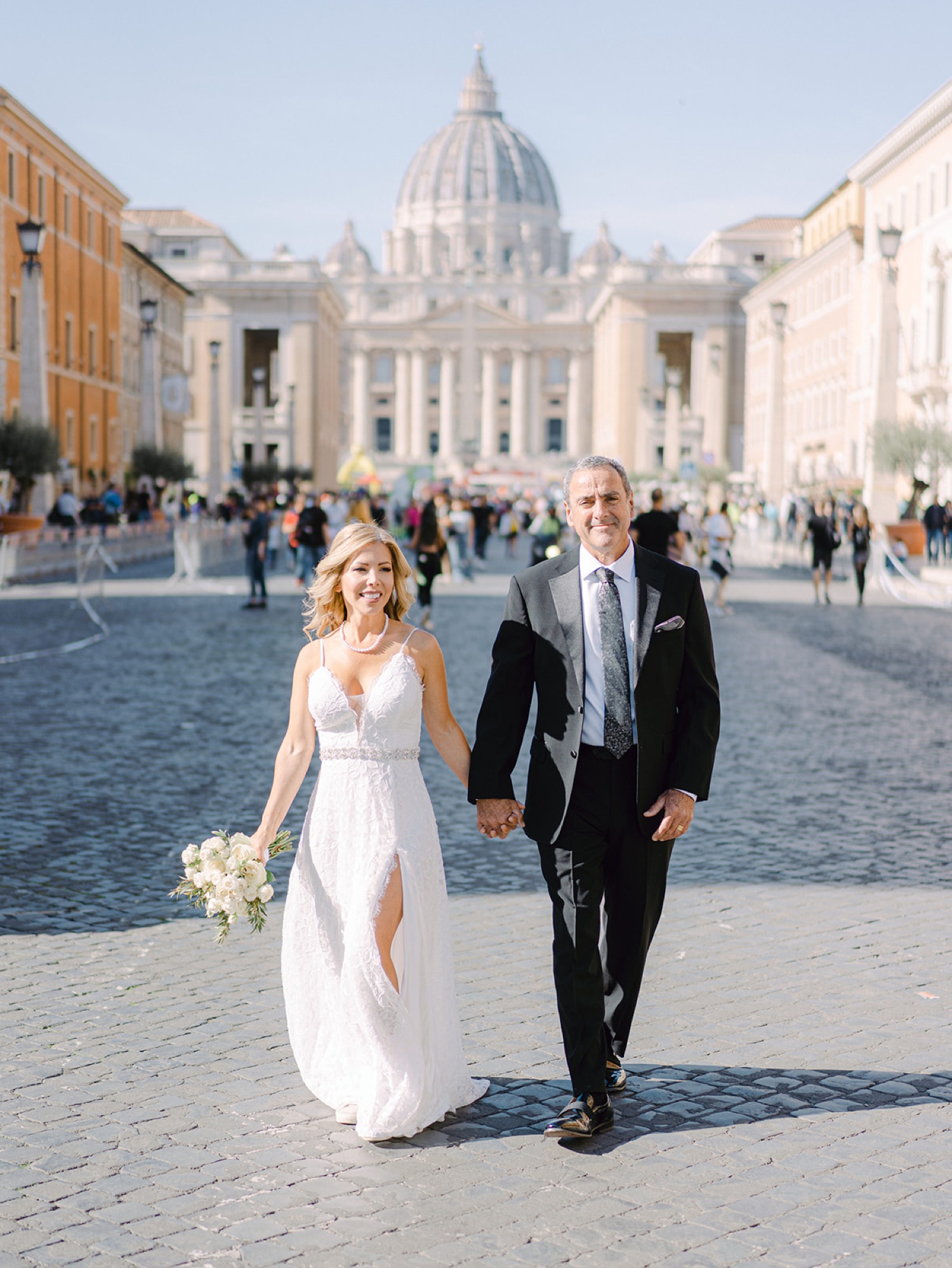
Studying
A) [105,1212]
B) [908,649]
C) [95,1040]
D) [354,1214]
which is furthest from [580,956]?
[908,649]

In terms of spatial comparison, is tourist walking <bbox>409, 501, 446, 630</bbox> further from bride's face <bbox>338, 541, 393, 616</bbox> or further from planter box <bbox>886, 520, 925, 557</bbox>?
planter box <bbox>886, 520, 925, 557</bbox>

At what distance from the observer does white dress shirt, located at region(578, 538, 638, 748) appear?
418 cm

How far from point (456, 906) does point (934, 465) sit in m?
35.1

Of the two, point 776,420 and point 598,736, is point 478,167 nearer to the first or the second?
point 776,420

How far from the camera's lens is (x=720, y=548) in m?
22.7

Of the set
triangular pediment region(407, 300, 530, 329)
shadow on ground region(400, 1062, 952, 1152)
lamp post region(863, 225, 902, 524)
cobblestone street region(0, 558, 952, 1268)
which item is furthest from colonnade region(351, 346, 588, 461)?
shadow on ground region(400, 1062, 952, 1152)

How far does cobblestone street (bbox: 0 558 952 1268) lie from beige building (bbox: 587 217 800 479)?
96892 mm

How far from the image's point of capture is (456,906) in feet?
21.2

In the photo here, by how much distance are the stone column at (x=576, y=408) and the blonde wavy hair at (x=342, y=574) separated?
136992 millimetres

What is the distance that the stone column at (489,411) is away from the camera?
144250 mm

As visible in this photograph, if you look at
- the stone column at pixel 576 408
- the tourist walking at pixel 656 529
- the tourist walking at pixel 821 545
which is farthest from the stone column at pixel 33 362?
the stone column at pixel 576 408

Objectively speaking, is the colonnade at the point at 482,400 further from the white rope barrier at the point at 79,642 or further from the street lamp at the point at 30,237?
the white rope barrier at the point at 79,642

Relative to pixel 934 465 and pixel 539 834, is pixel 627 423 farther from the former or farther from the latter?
pixel 539 834

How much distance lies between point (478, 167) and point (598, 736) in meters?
171
